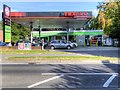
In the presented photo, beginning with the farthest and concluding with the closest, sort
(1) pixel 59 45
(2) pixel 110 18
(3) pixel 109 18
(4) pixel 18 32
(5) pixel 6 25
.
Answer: (4) pixel 18 32
(3) pixel 109 18
(2) pixel 110 18
(1) pixel 59 45
(5) pixel 6 25

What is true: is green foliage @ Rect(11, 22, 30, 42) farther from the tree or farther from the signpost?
the signpost

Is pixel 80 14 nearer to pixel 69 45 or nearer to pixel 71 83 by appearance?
pixel 69 45

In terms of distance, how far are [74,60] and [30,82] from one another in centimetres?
1058

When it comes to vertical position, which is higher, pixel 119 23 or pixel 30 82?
pixel 119 23

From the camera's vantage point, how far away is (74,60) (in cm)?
2233

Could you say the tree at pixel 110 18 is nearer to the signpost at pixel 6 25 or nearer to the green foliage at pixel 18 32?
the signpost at pixel 6 25

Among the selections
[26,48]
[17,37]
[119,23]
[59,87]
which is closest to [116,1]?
[119,23]

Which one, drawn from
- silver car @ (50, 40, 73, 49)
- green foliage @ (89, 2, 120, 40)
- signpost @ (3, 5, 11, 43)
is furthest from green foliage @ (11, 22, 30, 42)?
signpost @ (3, 5, 11, 43)

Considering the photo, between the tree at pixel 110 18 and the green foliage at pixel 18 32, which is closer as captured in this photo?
the tree at pixel 110 18

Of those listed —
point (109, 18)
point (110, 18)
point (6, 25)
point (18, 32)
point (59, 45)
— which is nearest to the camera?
point (6, 25)

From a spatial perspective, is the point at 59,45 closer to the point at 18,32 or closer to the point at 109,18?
the point at 109,18

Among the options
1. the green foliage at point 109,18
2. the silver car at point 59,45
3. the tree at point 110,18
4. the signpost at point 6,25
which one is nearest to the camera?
the signpost at point 6,25

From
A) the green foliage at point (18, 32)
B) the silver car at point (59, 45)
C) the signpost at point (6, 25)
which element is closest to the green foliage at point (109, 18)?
the silver car at point (59, 45)

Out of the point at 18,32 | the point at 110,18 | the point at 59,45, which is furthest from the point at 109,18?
the point at 18,32
